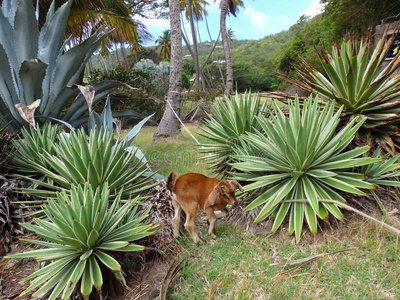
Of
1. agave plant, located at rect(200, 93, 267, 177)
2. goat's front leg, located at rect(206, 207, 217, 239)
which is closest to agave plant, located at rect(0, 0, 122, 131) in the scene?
agave plant, located at rect(200, 93, 267, 177)

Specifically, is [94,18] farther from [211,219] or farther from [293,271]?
[293,271]

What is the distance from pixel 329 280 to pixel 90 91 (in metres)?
3.70

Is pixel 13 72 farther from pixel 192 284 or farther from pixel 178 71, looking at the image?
pixel 178 71

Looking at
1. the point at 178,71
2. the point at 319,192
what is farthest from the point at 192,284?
the point at 178,71

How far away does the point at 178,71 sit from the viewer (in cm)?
973

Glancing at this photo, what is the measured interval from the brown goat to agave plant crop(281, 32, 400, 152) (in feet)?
5.93

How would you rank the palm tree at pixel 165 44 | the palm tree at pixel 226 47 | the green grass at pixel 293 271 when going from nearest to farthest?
1. the green grass at pixel 293 271
2. the palm tree at pixel 226 47
3. the palm tree at pixel 165 44

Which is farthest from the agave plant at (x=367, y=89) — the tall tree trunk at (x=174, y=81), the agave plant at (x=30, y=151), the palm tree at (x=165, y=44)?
the palm tree at (x=165, y=44)

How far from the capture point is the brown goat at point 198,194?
2.85 metres

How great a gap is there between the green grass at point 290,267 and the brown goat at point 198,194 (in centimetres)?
34

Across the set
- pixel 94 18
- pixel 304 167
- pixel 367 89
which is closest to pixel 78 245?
pixel 304 167

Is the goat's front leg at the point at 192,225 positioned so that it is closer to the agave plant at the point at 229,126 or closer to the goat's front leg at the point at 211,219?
the goat's front leg at the point at 211,219

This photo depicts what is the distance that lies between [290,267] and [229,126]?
204 cm

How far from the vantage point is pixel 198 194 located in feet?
9.57
